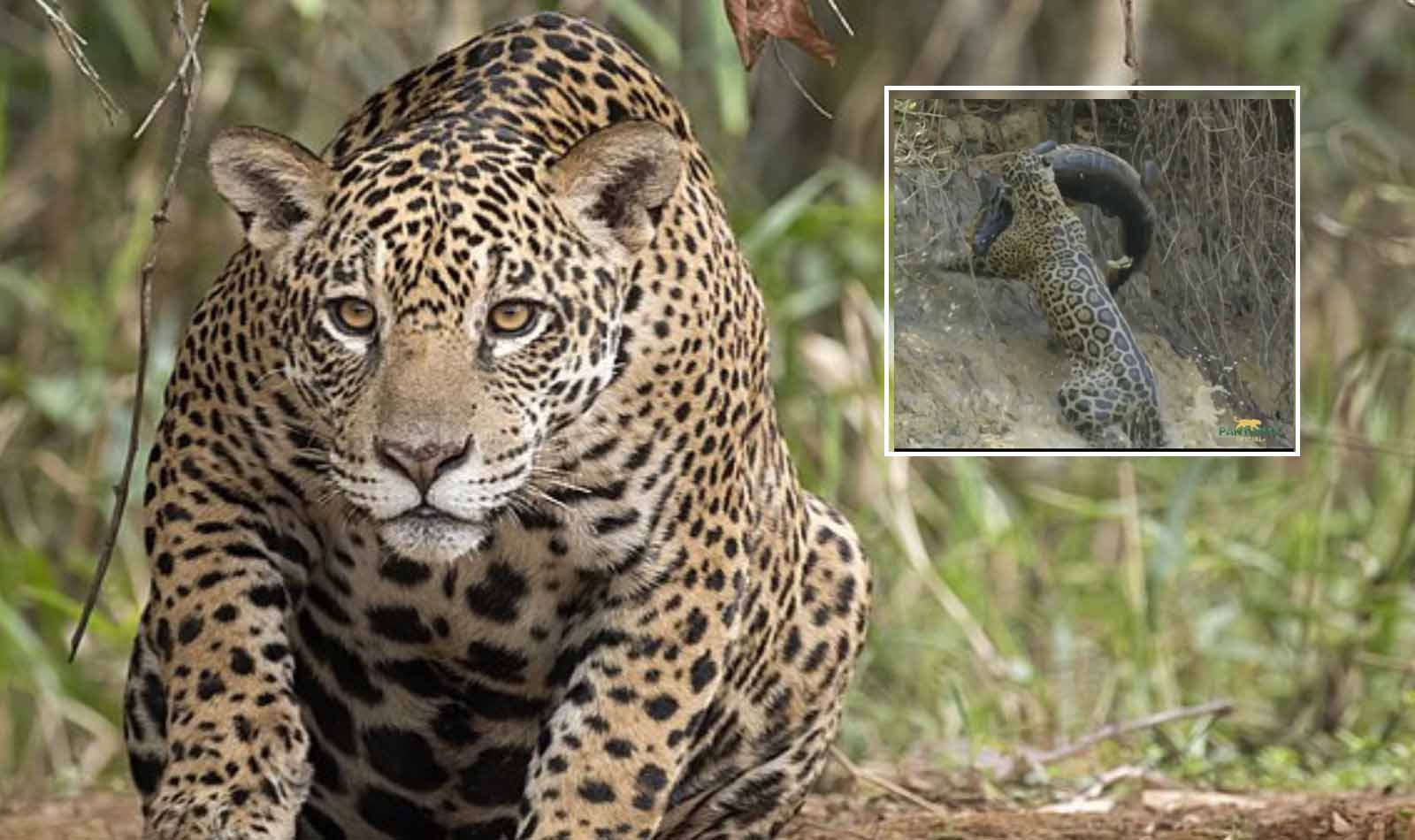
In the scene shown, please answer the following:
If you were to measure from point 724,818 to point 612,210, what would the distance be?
172cm

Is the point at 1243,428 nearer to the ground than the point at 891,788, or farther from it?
farther from it

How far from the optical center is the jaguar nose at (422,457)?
492cm

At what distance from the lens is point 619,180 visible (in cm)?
530

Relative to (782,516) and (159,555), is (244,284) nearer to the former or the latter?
(159,555)

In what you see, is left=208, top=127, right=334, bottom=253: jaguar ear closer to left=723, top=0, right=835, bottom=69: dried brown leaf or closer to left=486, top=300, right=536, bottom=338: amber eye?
left=486, top=300, right=536, bottom=338: amber eye

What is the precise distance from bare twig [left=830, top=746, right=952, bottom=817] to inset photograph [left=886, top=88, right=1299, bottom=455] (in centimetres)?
170

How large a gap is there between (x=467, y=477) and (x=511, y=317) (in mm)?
342

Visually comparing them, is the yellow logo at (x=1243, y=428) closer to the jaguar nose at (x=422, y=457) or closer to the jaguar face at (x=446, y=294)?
the jaguar face at (x=446, y=294)

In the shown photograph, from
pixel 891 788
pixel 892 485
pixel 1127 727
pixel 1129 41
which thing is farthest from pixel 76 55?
pixel 892 485

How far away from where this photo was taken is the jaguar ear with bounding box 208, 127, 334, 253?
522cm

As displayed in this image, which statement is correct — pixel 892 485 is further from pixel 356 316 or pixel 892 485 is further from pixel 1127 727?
pixel 356 316

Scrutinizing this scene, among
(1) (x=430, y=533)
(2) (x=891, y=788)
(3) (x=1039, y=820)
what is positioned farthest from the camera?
(2) (x=891, y=788)

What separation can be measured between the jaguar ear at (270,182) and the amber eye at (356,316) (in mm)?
229

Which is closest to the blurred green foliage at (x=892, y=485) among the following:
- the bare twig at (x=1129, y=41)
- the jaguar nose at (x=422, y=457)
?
the bare twig at (x=1129, y=41)
